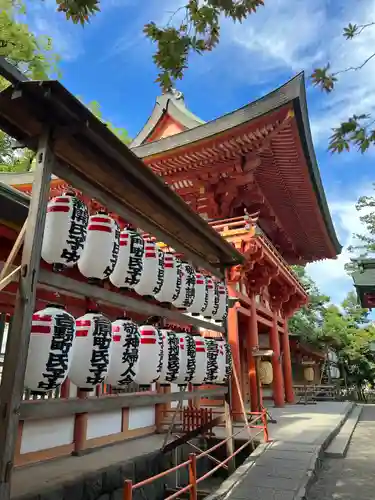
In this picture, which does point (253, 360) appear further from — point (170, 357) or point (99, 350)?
point (99, 350)

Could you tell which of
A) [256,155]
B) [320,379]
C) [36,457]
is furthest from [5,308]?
[320,379]

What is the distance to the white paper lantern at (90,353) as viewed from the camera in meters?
3.15

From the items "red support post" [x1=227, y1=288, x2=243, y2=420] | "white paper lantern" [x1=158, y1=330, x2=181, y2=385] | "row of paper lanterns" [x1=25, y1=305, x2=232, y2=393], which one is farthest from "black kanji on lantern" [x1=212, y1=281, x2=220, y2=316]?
"red support post" [x1=227, y1=288, x2=243, y2=420]

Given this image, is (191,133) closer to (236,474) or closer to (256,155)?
(256,155)

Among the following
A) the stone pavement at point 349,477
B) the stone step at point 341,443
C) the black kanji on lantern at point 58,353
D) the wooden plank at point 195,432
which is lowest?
the stone pavement at point 349,477

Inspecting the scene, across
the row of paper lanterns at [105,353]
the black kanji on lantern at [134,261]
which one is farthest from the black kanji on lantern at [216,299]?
the black kanji on lantern at [134,261]

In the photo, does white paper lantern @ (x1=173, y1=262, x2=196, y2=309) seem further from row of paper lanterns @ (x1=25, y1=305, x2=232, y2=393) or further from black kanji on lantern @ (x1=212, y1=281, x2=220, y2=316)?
black kanji on lantern @ (x1=212, y1=281, x2=220, y2=316)

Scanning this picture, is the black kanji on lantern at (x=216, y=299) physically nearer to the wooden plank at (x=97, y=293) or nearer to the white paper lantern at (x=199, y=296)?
the white paper lantern at (x=199, y=296)

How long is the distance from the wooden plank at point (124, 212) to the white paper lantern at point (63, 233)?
24 cm

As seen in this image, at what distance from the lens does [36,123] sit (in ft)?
9.86

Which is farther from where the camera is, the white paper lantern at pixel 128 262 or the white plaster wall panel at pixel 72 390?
the white plaster wall panel at pixel 72 390

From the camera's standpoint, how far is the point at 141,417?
8648mm

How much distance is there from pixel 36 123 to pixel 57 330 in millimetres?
1625

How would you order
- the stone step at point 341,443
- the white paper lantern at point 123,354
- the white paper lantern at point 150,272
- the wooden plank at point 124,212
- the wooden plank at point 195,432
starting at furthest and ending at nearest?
the stone step at point 341,443 → the wooden plank at point 195,432 → the white paper lantern at point 150,272 → the white paper lantern at point 123,354 → the wooden plank at point 124,212
